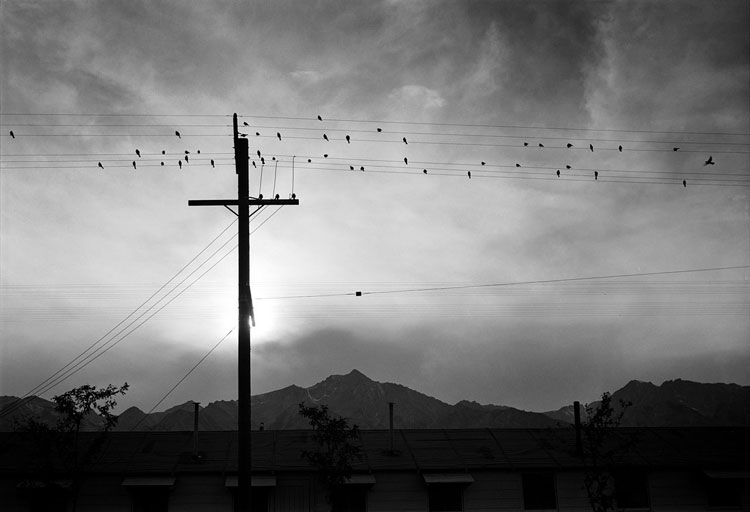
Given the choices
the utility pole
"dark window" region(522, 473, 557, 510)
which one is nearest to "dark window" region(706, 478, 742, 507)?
"dark window" region(522, 473, 557, 510)

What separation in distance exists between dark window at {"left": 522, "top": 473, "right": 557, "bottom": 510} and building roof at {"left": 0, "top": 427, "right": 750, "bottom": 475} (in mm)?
581

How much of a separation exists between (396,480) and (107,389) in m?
15.1

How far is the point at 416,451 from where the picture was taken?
36.9 metres

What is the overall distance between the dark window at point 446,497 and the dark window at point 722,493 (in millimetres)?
13817

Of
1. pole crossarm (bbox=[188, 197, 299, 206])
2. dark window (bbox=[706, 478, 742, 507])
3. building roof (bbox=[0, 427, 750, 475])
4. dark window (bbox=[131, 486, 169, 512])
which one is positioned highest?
pole crossarm (bbox=[188, 197, 299, 206])

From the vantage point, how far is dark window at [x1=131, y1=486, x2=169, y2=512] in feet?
108

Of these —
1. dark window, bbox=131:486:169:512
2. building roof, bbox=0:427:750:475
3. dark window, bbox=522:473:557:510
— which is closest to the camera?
dark window, bbox=131:486:169:512

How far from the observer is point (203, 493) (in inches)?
1307

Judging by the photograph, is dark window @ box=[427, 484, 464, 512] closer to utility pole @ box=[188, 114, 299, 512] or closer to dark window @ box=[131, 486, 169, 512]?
dark window @ box=[131, 486, 169, 512]

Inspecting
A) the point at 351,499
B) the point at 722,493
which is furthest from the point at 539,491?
the point at 722,493

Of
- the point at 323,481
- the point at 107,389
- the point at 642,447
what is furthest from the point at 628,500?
the point at 107,389

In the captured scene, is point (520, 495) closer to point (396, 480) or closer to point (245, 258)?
point (396, 480)

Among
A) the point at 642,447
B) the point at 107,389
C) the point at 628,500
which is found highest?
the point at 107,389

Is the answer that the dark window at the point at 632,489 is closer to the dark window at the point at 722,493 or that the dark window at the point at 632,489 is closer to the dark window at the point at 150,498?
the dark window at the point at 722,493
